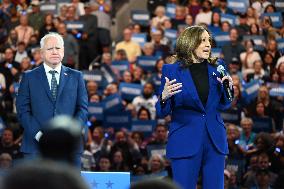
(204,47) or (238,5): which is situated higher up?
(204,47)

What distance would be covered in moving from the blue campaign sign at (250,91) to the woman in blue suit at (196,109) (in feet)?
23.9

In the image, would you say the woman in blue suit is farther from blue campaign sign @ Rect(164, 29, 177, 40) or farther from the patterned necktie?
blue campaign sign @ Rect(164, 29, 177, 40)

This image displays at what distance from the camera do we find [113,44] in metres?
16.6

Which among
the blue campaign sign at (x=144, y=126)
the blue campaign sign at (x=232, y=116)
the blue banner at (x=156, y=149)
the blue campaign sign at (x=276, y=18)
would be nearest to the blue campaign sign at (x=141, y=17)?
the blue campaign sign at (x=276, y=18)

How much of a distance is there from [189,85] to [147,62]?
29.7ft

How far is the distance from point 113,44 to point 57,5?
4.45ft

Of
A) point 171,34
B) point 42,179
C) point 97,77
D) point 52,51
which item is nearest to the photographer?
point 42,179

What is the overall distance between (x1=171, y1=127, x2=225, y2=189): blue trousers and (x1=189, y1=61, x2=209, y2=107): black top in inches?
8.8

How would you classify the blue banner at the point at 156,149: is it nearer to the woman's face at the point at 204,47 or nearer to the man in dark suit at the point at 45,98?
the man in dark suit at the point at 45,98

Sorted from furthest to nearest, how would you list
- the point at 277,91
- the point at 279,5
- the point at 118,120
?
the point at 279,5, the point at 277,91, the point at 118,120

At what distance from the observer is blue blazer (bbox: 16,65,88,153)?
18.4 feet

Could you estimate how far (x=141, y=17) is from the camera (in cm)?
1638

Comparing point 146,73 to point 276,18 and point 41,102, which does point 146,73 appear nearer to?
point 276,18

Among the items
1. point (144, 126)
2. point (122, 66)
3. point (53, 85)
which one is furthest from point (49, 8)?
point (53, 85)
